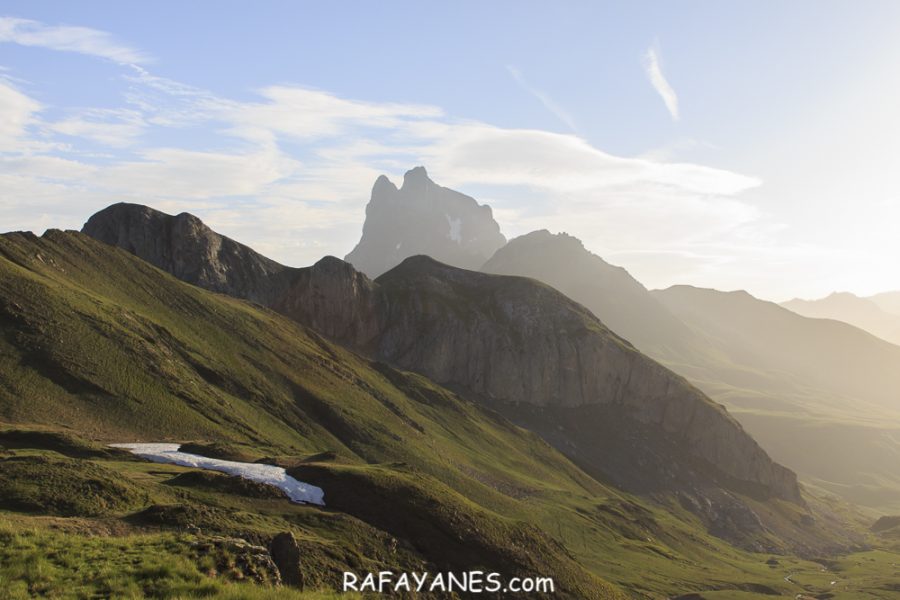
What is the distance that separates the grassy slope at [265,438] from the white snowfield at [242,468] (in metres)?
2.43

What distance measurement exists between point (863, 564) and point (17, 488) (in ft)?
725

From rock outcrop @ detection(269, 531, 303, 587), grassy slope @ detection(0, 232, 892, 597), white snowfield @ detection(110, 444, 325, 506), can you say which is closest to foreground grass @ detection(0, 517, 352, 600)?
grassy slope @ detection(0, 232, 892, 597)

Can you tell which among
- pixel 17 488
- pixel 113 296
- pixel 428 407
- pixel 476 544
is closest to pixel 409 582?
pixel 476 544

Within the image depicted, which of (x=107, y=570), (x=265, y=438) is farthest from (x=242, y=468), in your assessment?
(x=107, y=570)

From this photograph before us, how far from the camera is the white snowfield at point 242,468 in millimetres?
68500

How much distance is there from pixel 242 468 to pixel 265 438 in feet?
162

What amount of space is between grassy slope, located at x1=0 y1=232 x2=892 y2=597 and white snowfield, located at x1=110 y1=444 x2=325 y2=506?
243 cm

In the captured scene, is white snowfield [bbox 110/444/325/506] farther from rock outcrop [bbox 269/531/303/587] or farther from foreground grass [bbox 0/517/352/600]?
foreground grass [bbox 0/517/352/600]

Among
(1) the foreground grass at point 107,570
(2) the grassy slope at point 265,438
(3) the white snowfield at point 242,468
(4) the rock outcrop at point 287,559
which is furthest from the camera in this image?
(3) the white snowfield at point 242,468

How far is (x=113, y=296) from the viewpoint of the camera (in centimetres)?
14775

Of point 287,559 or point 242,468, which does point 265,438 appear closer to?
point 242,468

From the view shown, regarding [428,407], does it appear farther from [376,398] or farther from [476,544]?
[476,544]

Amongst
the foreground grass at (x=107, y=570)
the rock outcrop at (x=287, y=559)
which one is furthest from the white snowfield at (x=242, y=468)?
the foreground grass at (x=107, y=570)

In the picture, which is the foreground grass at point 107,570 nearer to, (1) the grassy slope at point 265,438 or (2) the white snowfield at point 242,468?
(1) the grassy slope at point 265,438
